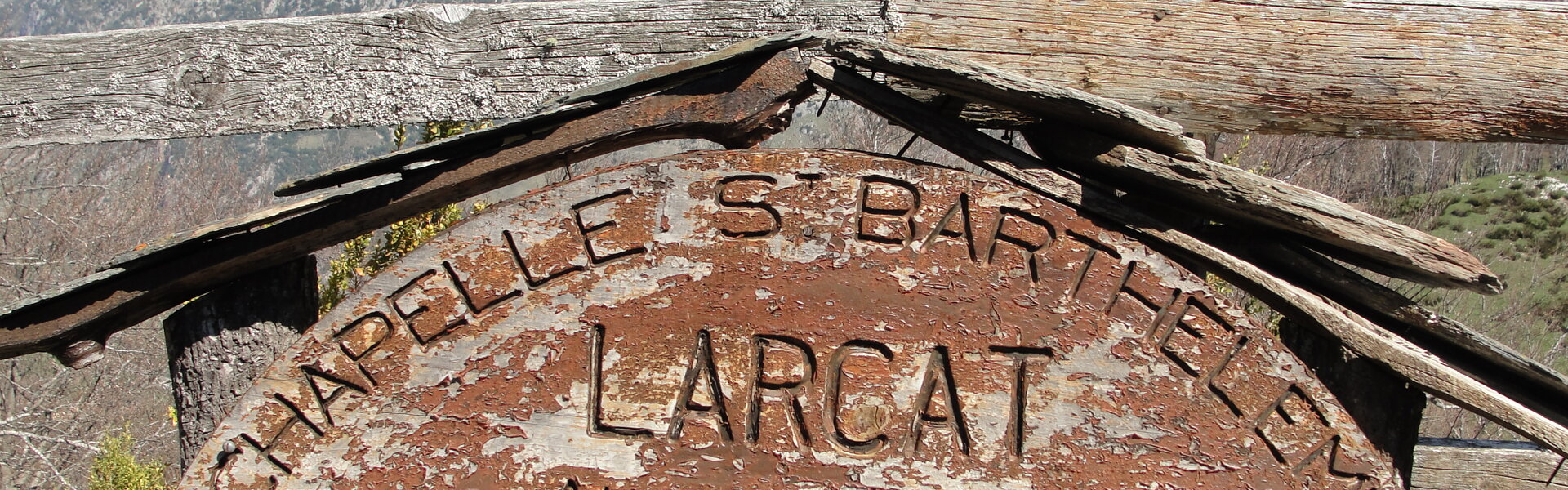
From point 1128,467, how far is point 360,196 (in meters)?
1.33

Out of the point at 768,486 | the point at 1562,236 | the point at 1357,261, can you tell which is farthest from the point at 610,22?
the point at 1562,236

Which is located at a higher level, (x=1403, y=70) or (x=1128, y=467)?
(x=1403, y=70)

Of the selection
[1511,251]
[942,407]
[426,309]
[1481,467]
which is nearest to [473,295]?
[426,309]

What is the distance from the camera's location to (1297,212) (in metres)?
1.54

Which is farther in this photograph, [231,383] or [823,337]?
[231,383]

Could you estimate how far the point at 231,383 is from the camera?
71.8 inches

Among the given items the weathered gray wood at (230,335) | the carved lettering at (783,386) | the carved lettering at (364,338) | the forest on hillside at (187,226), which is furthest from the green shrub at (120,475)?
the carved lettering at (783,386)

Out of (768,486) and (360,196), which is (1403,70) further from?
(360,196)

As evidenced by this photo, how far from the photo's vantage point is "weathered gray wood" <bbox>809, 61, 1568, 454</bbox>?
156cm

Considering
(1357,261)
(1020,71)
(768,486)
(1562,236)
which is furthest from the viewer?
(1562,236)

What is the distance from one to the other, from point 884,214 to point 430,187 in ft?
2.44

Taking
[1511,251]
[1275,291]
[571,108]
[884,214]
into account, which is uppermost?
[571,108]

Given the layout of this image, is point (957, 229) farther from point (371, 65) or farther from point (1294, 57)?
point (371, 65)

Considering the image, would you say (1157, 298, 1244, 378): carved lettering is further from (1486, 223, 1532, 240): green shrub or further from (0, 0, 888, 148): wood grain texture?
(1486, 223, 1532, 240): green shrub
